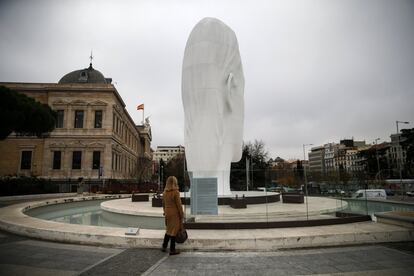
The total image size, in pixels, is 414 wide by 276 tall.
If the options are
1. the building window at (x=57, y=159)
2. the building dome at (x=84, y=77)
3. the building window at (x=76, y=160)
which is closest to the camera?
the building window at (x=57, y=159)

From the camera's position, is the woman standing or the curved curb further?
the curved curb

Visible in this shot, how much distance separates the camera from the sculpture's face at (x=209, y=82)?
13906mm

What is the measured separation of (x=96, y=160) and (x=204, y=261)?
141ft

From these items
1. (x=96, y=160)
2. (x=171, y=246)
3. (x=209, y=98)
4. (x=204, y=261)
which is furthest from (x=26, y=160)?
(x=204, y=261)

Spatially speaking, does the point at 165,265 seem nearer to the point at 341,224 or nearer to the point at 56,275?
the point at 56,275

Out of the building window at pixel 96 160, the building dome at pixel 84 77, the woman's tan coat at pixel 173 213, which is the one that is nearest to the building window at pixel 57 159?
the building window at pixel 96 160

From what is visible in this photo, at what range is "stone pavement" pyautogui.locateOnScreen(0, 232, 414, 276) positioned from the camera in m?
4.81

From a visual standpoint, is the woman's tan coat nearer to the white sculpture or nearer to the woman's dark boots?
the woman's dark boots

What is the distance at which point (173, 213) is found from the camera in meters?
5.91

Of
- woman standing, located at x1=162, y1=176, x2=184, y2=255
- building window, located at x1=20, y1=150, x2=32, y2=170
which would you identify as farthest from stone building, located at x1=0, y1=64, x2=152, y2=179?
woman standing, located at x1=162, y1=176, x2=184, y2=255

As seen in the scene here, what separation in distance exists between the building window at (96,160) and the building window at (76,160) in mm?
2214

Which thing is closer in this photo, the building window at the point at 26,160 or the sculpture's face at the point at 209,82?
the sculpture's face at the point at 209,82

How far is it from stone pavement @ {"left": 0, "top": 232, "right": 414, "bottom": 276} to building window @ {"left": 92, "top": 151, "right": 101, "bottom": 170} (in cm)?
3983

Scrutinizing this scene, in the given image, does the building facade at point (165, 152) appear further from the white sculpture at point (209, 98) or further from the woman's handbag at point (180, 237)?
the woman's handbag at point (180, 237)
